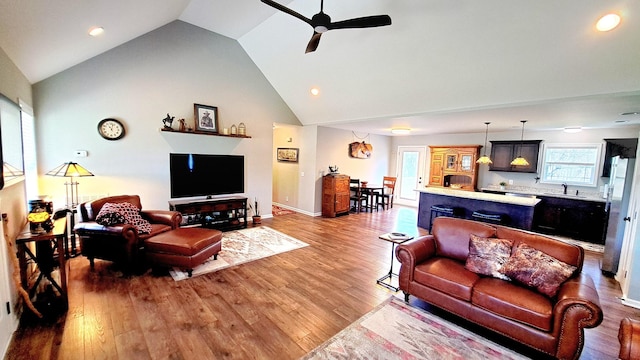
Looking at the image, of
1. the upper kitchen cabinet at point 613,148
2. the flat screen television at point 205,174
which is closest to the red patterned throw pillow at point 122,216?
the flat screen television at point 205,174

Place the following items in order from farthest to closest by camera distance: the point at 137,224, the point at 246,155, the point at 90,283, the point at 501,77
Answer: the point at 246,155 < the point at 137,224 < the point at 501,77 < the point at 90,283

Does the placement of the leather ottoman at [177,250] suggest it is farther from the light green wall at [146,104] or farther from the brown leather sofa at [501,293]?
the brown leather sofa at [501,293]

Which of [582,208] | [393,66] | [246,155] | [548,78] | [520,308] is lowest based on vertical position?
[520,308]

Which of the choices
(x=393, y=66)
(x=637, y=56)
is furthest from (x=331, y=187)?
(x=637, y=56)

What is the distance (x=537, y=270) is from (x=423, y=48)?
9.61ft

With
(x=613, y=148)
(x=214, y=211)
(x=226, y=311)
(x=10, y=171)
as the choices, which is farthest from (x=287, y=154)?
(x=613, y=148)

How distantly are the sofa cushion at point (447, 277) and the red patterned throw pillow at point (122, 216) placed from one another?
366 cm

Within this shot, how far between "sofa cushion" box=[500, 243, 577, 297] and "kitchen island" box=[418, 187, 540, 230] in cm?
280

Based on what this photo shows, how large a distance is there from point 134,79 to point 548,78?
6.16 m

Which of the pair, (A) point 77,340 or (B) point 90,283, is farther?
(B) point 90,283

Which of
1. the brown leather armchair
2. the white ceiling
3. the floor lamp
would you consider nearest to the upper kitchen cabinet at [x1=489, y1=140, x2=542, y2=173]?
the white ceiling

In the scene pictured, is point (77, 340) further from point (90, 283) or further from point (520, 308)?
point (520, 308)

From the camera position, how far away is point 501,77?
341 centimetres

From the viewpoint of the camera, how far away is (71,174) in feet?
12.0
